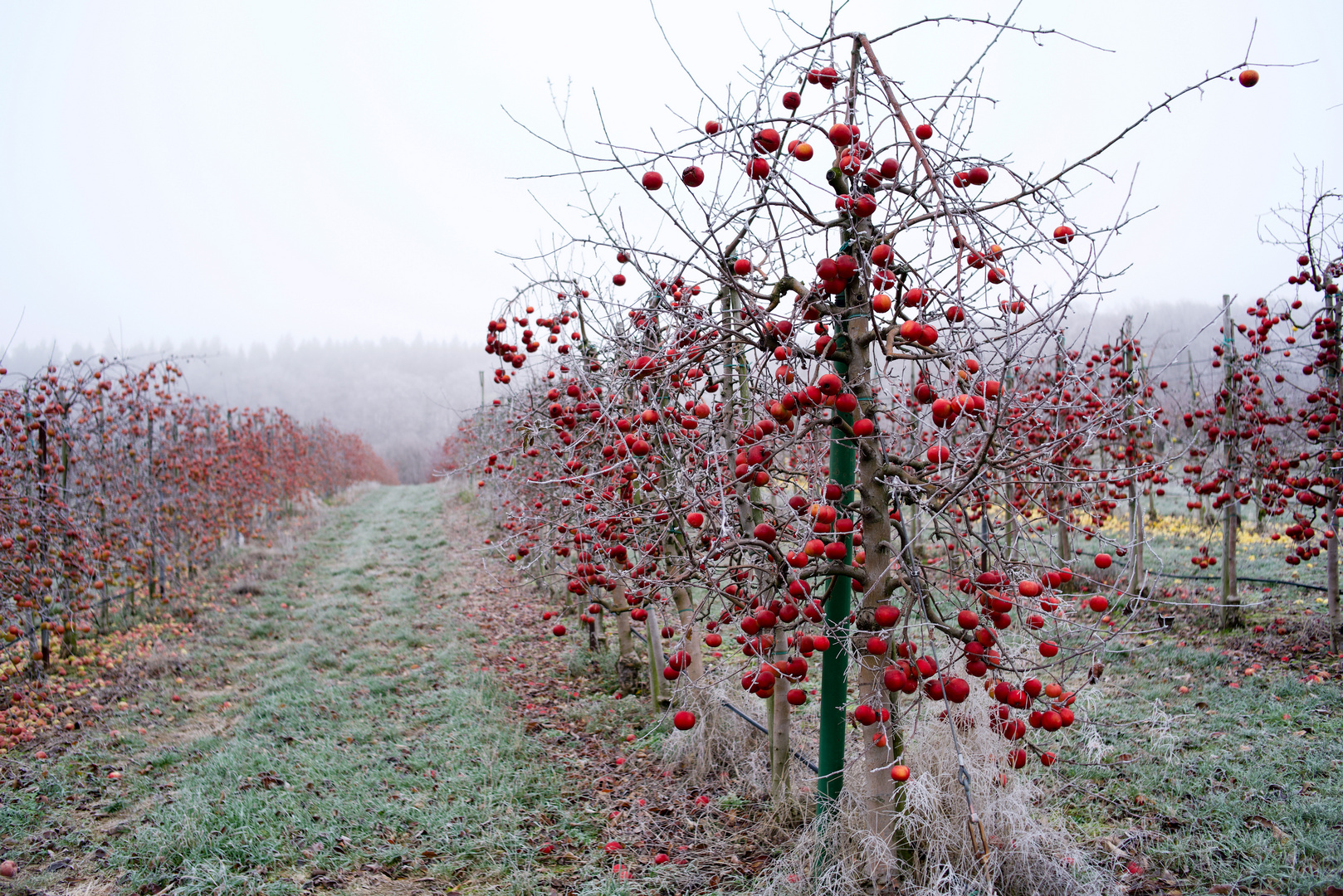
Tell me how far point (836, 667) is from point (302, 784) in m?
3.32

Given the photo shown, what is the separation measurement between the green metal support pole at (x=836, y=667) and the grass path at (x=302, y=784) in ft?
4.65

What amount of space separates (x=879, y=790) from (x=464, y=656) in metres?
4.78

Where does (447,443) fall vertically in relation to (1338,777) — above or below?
above

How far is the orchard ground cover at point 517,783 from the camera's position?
310 cm

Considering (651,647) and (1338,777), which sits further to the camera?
(651,647)

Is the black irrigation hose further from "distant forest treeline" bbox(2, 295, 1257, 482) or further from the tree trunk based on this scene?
"distant forest treeline" bbox(2, 295, 1257, 482)

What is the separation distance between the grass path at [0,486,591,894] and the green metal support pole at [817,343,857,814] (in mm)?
1416

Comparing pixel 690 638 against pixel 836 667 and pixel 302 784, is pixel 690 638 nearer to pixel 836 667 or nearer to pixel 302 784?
pixel 836 667

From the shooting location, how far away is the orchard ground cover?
3104mm

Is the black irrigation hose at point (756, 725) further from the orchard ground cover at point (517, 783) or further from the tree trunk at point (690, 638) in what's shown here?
the tree trunk at point (690, 638)

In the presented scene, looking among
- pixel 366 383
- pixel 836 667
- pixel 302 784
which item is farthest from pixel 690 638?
pixel 366 383

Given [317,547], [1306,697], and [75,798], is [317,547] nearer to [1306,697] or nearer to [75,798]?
[75,798]

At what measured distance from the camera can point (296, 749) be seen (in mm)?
4590

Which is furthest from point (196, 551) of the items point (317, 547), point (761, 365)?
point (761, 365)
